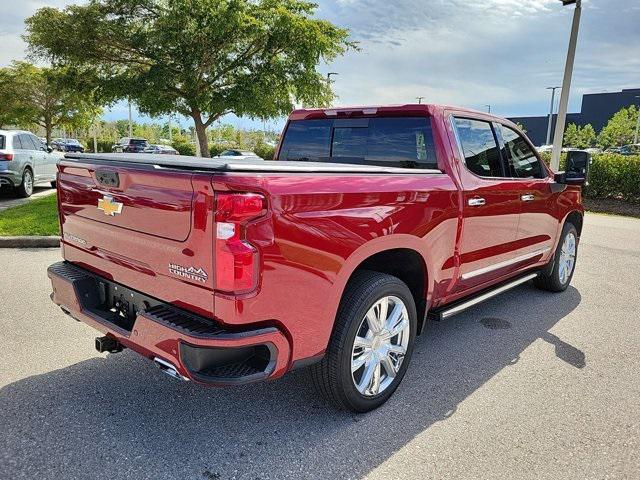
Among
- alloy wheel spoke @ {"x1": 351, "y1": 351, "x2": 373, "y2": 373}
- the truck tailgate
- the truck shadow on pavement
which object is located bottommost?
the truck shadow on pavement

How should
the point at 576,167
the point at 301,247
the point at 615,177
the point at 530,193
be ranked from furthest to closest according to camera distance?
the point at 615,177 < the point at 576,167 < the point at 530,193 < the point at 301,247

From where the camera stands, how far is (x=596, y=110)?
76.8 m

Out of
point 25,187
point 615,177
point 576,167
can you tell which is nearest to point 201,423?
point 576,167

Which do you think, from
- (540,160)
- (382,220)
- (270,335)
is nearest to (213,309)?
(270,335)

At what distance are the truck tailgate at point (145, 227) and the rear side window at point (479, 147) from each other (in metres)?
2.20

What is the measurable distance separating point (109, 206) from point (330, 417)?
5.73ft

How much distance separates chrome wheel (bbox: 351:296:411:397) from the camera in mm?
2875

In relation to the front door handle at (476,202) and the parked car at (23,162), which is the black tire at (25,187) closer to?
the parked car at (23,162)

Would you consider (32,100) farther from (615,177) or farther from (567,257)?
(567,257)

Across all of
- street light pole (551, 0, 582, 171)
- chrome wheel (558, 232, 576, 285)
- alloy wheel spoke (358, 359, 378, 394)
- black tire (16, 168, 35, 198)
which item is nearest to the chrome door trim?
chrome wheel (558, 232, 576, 285)

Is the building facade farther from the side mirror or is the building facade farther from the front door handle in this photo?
the front door handle

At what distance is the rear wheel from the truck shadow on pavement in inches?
398

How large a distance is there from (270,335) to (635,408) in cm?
248

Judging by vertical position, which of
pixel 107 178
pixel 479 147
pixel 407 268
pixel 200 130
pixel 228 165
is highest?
pixel 200 130
